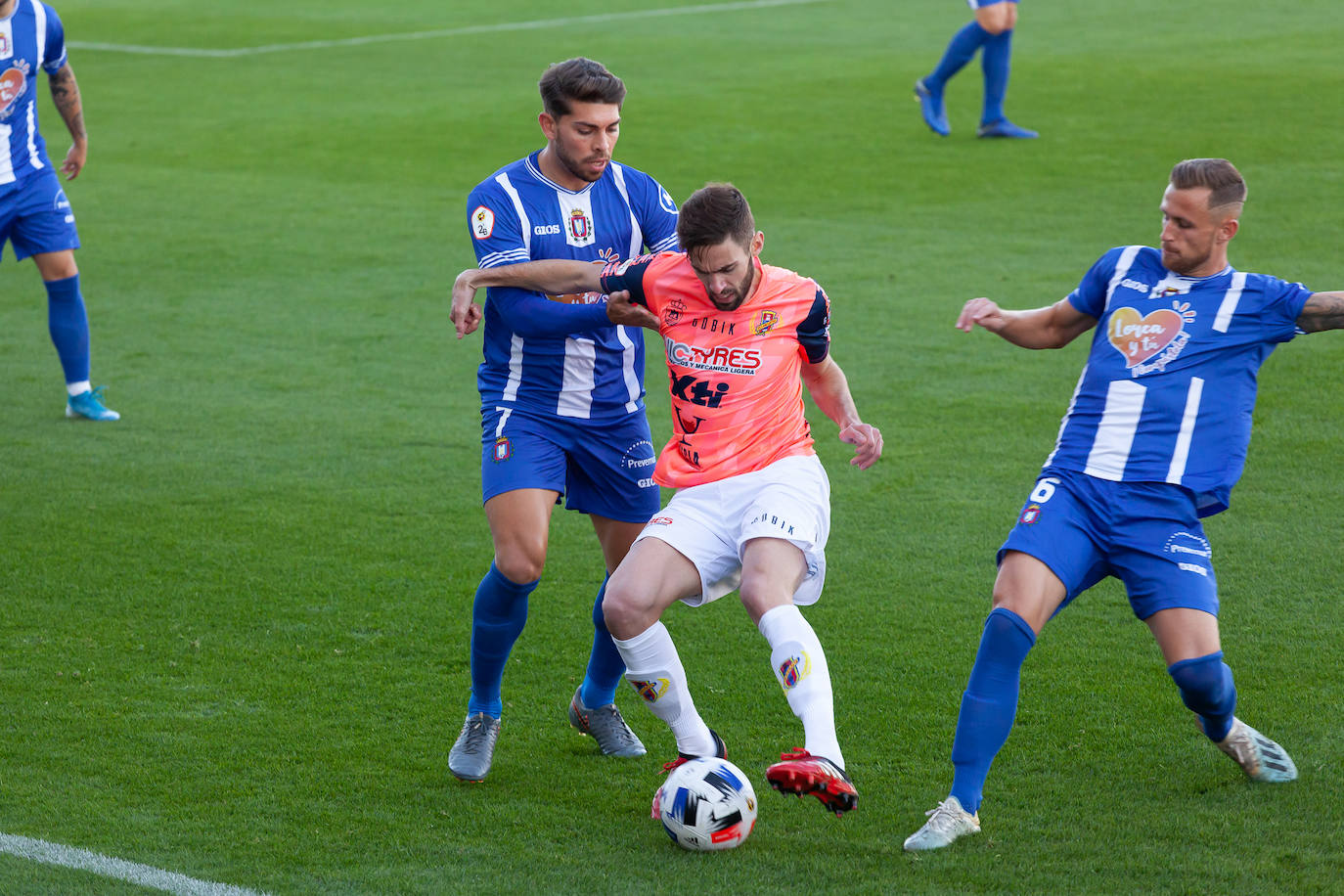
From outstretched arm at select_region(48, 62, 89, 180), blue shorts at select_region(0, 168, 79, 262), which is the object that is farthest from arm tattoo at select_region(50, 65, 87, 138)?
blue shorts at select_region(0, 168, 79, 262)

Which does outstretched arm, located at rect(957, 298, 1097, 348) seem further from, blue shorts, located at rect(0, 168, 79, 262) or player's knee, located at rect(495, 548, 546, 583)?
blue shorts, located at rect(0, 168, 79, 262)

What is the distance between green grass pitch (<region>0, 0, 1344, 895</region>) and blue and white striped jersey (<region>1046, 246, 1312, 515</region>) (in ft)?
3.04

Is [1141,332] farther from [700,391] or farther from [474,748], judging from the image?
[474,748]

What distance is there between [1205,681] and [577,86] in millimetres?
2391

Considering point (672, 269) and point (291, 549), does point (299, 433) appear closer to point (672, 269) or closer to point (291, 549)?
point (291, 549)

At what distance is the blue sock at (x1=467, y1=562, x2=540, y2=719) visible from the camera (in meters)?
4.41

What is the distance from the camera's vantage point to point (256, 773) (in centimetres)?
441

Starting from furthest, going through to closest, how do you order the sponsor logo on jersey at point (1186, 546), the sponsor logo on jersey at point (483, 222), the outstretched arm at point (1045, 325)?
the sponsor logo on jersey at point (483, 222)
the outstretched arm at point (1045, 325)
the sponsor logo on jersey at point (1186, 546)

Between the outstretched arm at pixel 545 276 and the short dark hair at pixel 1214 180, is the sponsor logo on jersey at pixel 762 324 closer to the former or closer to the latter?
the outstretched arm at pixel 545 276

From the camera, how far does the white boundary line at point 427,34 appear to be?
22078 millimetres

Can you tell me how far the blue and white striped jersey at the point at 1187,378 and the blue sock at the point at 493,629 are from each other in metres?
1.63

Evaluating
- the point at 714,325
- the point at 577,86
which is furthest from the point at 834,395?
the point at 577,86

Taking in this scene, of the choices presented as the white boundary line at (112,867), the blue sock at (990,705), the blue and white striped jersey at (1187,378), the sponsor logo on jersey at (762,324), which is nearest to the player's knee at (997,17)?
the blue and white striped jersey at (1187,378)

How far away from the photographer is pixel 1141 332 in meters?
4.13
